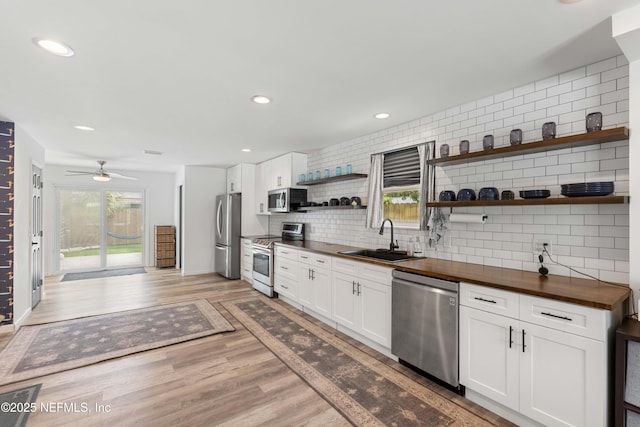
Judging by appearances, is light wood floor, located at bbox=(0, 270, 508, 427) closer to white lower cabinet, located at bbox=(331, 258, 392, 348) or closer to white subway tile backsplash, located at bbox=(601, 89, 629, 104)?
white lower cabinet, located at bbox=(331, 258, 392, 348)

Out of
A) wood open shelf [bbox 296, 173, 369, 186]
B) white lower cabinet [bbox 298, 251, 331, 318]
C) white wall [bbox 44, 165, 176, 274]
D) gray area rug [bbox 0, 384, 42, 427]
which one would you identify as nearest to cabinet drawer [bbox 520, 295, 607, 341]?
white lower cabinet [bbox 298, 251, 331, 318]

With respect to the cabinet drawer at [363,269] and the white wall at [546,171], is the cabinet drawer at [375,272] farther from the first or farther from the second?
the white wall at [546,171]

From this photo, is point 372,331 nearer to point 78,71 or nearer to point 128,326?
point 128,326

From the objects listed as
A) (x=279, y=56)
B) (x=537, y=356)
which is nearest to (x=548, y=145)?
(x=537, y=356)

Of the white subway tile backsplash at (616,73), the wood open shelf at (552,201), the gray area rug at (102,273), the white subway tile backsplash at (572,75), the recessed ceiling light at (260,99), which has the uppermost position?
the recessed ceiling light at (260,99)

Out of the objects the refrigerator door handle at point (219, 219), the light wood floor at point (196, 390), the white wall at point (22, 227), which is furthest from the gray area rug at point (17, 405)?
the refrigerator door handle at point (219, 219)

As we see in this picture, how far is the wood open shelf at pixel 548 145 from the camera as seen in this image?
1.88 meters

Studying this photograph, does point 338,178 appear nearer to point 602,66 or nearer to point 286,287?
point 286,287

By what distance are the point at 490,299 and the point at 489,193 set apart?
3.12 feet

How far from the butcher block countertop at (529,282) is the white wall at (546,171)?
18 cm

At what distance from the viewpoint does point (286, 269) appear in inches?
178

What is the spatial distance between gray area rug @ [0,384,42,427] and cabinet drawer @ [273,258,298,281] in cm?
273

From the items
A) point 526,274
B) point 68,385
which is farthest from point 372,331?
point 68,385

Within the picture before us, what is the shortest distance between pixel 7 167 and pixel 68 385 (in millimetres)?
2678
